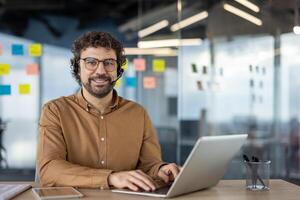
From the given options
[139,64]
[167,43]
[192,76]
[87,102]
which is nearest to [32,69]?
[139,64]

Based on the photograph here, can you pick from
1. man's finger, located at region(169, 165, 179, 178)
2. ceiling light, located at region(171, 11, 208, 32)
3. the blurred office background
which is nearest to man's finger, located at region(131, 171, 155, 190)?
man's finger, located at region(169, 165, 179, 178)

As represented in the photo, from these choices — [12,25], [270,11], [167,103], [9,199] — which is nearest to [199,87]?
[167,103]

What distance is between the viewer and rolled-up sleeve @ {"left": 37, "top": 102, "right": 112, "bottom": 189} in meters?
1.75

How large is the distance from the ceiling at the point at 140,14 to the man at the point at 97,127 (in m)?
4.00

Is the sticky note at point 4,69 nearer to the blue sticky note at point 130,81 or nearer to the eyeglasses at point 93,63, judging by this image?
the blue sticky note at point 130,81

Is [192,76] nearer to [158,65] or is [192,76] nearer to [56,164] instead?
[158,65]

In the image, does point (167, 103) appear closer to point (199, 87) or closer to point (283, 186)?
point (199, 87)

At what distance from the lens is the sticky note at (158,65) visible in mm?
6051

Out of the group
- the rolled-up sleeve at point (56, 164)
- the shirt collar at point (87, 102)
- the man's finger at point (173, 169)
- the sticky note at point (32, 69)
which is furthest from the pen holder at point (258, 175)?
the sticky note at point (32, 69)

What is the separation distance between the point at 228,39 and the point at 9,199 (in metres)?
4.96

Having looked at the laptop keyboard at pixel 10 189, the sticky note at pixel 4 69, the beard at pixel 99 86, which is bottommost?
the laptop keyboard at pixel 10 189

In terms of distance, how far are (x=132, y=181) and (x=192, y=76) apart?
448 centimetres

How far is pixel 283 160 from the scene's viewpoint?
6082 mm

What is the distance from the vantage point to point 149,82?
6.08 metres
